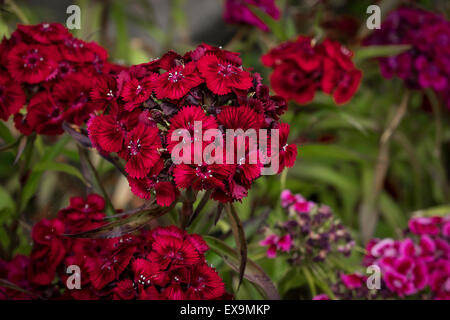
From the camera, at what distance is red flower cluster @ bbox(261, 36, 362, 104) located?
1.08 m

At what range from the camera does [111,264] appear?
0.69 m

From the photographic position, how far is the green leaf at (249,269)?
0.75 meters

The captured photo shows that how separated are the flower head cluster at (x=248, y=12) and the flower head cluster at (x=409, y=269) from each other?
2.77ft

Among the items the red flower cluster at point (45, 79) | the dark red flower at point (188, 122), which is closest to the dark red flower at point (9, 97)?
the red flower cluster at point (45, 79)

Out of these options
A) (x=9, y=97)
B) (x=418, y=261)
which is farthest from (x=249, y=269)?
(x=9, y=97)

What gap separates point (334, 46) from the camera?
111 cm

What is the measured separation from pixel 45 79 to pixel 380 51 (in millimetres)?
1021

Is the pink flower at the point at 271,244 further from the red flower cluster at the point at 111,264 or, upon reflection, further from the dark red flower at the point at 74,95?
the dark red flower at the point at 74,95

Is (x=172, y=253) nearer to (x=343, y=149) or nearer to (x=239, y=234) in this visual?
(x=239, y=234)

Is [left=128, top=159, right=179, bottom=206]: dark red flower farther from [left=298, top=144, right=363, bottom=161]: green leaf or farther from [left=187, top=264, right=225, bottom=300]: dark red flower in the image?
[left=298, top=144, right=363, bottom=161]: green leaf

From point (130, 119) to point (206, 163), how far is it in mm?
151

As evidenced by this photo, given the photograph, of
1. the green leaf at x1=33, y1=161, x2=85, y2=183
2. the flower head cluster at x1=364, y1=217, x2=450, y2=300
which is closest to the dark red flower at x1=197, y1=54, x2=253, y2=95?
the green leaf at x1=33, y1=161, x2=85, y2=183

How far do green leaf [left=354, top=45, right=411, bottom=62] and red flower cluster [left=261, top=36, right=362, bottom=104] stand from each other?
269 millimetres

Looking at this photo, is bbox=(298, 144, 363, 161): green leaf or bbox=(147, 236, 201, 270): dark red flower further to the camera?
bbox=(298, 144, 363, 161): green leaf
